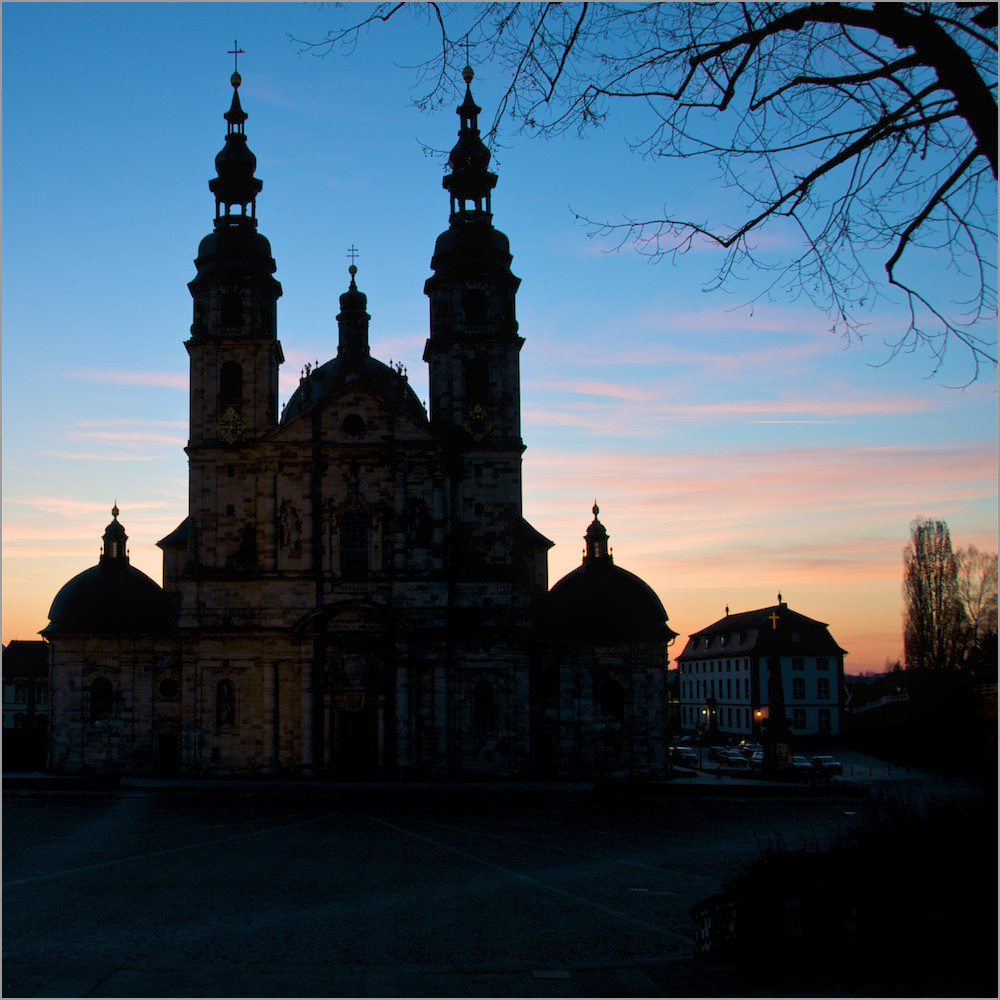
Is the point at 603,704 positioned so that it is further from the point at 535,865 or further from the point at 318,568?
the point at 535,865

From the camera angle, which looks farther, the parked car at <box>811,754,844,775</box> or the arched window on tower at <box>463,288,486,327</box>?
the arched window on tower at <box>463,288,486,327</box>

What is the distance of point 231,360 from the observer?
48125 millimetres

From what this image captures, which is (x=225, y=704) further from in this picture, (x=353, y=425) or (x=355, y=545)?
(x=353, y=425)

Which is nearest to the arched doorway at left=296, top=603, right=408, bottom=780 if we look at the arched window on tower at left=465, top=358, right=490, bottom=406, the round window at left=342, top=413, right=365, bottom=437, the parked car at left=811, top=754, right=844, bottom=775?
the round window at left=342, top=413, right=365, bottom=437

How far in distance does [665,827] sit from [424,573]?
18.7 meters

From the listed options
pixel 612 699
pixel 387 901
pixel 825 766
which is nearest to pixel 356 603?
pixel 612 699

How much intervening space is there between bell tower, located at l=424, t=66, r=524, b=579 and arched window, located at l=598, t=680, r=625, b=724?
7070mm

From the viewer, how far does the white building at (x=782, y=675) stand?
75250mm

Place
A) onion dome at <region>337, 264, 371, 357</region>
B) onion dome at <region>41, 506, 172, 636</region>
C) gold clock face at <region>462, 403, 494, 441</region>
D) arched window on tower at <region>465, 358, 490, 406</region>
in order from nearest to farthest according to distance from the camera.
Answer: gold clock face at <region>462, 403, 494, 441</region> → onion dome at <region>41, 506, 172, 636</region> → arched window on tower at <region>465, 358, 490, 406</region> → onion dome at <region>337, 264, 371, 357</region>

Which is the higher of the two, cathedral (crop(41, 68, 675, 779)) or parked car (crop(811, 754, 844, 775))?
cathedral (crop(41, 68, 675, 779))

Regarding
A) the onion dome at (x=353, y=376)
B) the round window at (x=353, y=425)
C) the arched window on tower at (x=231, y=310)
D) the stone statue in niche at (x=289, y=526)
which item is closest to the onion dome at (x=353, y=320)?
the onion dome at (x=353, y=376)

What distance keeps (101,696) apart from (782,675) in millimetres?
45516

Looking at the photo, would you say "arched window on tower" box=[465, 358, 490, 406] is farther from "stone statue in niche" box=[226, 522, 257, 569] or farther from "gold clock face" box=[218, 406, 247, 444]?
"stone statue in niche" box=[226, 522, 257, 569]

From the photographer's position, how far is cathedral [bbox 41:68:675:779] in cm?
4447
